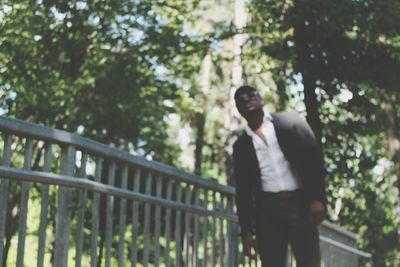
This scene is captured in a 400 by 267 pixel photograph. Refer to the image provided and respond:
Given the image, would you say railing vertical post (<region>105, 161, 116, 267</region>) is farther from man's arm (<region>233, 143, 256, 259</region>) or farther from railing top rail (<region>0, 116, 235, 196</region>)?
man's arm (<region>233, 143, 256, 259</region>)

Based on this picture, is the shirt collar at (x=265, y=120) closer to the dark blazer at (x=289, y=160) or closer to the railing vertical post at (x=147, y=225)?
the dark blazer at (x=289, y=160)

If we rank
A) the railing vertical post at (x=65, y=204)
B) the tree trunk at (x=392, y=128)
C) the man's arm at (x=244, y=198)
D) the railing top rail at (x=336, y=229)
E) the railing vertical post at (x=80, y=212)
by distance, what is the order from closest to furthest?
the railing vertical post at (x=65, y=204) < the railing vertical post at (x=80, y=212) < the man's arm at (x=244, y=198) < the railing top rail at (x=336, y=229) < the tree trunk at (x=392, y=128)

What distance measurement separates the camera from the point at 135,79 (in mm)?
11734

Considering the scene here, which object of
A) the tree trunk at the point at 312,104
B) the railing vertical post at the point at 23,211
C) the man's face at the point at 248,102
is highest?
the tree trunk at the point at 312,104

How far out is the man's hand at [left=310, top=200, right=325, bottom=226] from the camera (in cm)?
392

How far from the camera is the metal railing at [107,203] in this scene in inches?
126

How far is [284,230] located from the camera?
4.04 m

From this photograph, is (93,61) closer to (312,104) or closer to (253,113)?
(312,104)

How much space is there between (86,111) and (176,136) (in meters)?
20.7

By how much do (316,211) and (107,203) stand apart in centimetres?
133

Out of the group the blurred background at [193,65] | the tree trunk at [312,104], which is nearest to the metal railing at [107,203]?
the tree trunk at [312,104]

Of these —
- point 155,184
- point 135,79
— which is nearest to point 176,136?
point 135,79

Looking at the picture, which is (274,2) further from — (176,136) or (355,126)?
(176,136)

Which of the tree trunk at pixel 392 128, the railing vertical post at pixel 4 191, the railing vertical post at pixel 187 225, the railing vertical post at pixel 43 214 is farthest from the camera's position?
the tree trunk at pixel 392 128
